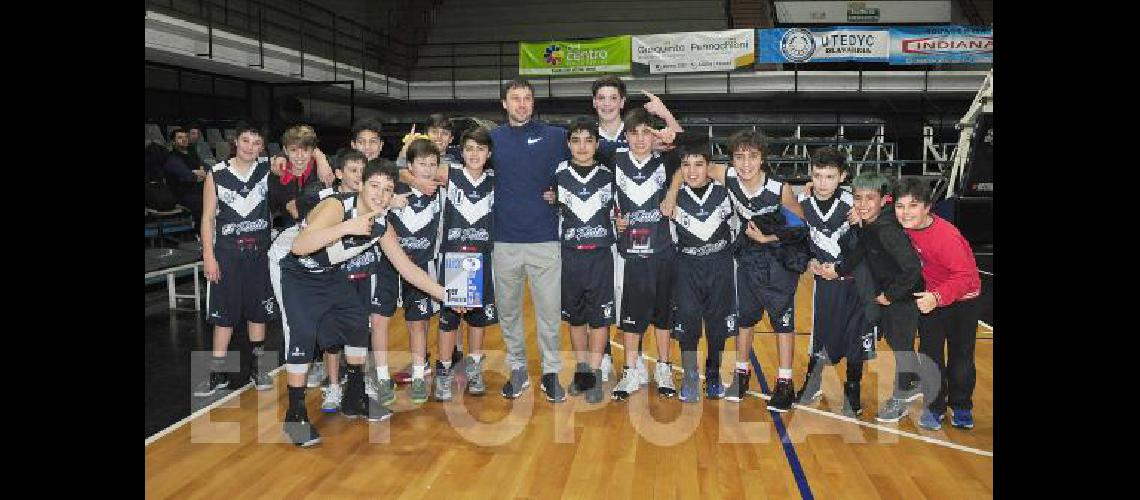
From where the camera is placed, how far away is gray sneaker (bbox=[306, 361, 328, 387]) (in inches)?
229

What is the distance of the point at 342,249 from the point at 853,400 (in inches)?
121

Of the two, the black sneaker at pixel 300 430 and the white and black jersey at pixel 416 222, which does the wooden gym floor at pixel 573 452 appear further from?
the white and black jersey at pixel 416 222

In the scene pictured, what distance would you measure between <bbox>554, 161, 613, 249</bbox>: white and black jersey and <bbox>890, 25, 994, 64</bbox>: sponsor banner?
41.3 feet

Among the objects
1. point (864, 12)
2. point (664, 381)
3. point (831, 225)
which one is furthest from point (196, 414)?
point (864, 12)

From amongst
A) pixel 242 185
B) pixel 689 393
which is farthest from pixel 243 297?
pixel 689 393

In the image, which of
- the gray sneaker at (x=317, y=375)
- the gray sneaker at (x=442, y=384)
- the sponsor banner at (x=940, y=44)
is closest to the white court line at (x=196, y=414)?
the gray sneaker at (x=317, y=375)

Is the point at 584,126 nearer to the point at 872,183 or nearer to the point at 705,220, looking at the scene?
the point at 705,220

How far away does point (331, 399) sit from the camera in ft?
17.2

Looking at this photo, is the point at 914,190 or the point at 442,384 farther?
the point at 442,384

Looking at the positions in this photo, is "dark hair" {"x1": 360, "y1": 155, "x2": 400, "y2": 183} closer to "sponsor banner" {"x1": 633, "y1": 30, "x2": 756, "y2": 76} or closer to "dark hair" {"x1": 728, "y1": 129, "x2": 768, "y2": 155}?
"dark hair" {"x1": 728, "y1": 129, "x2": 768, "y2": 155}

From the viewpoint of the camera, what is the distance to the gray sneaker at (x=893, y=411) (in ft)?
16.7

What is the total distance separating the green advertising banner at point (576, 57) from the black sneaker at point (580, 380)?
1201 cm

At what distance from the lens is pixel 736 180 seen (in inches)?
207
